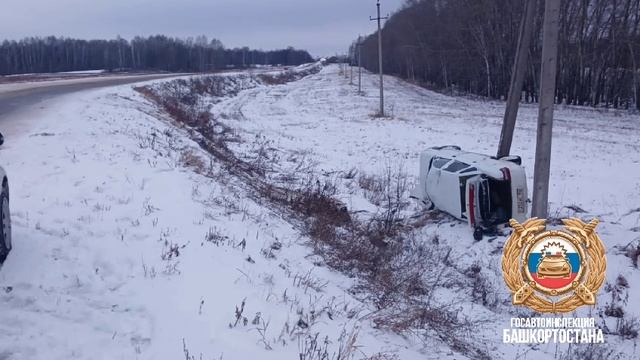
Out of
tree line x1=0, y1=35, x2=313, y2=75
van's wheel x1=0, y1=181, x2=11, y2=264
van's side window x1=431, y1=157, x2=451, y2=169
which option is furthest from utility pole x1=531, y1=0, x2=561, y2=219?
tree line x1=0, y1=35, x2=313, y2=75

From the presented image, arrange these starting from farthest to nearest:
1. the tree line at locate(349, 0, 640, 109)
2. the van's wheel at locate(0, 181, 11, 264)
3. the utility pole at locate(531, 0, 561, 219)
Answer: the tree line at locate(349, 0, 640, 109) < the utility pole at locate(531, 0, 561, 219) < the van's wheel at locate(0, 181, 11, 264)

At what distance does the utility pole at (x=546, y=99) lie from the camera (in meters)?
9.17

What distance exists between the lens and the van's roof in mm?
9648

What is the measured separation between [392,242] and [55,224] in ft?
18.3

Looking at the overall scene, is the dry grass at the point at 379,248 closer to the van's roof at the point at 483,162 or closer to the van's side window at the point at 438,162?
the van's side window at the point at 438,162

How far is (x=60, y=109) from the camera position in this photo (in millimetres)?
17812

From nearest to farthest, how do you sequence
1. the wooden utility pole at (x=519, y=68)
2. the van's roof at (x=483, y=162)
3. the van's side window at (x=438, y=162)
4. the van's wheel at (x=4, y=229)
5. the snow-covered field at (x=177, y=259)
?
the snow-covered field at (x=177, y=259) → the van's wheel at (x=4, y=229) → the van's roof at (x=483, y=162) → the van's side window at (x=438, y=162) → the wooden utility pole at (x=519, y=68)

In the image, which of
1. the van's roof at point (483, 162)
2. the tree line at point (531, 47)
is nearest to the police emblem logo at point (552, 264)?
the van's roof at point (483, 162)

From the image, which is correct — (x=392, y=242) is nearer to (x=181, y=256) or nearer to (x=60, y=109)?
(x=181, y=256)

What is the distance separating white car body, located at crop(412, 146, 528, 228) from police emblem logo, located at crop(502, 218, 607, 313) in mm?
3731

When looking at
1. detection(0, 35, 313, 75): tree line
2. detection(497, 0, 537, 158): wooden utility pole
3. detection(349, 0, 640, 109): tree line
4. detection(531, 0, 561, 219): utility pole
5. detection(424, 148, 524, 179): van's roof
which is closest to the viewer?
detection(531, 0, 561, 219): utility pole

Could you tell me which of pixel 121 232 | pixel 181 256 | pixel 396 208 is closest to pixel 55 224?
pixel 121 232

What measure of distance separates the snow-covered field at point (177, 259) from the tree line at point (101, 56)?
9450 centimetres

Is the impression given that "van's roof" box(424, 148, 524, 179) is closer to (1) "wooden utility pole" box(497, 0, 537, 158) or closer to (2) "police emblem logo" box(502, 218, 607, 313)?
(1) "wooden utility pole" box(497, 0, 537, 158)
